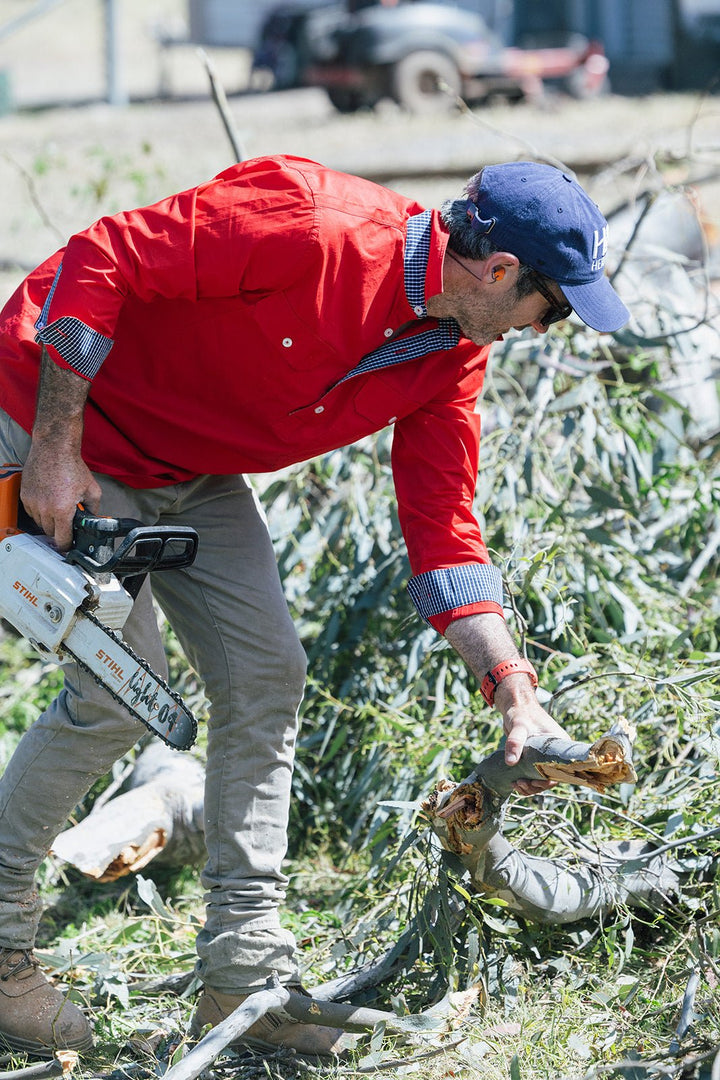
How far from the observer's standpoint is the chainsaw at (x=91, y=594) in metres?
2.29

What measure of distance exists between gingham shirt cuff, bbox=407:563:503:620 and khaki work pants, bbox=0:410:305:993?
312mm

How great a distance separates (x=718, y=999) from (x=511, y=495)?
1609 millimetres

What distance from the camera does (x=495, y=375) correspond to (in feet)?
13.5

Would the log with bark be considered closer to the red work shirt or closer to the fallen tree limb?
Answer: the fallen tree limb

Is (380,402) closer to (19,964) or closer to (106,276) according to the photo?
(106,276)

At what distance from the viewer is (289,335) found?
7.83 feet

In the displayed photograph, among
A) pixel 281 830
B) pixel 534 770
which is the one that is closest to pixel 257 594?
pixel 281 830

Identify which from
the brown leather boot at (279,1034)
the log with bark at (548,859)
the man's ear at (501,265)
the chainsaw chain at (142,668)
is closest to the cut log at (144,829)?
the brown leather boot at (279,1034)

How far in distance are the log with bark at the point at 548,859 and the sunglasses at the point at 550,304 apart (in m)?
0.83

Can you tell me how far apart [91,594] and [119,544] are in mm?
161

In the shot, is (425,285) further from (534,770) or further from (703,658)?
(703,658)

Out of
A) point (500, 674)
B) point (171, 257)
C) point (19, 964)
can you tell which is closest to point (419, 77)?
point (171, 257)

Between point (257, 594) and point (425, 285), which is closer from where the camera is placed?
point (425, 285)

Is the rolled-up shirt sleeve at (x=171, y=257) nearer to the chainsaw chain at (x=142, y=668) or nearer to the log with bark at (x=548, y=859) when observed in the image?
the chainsaw chain at (x=142, y=668)
